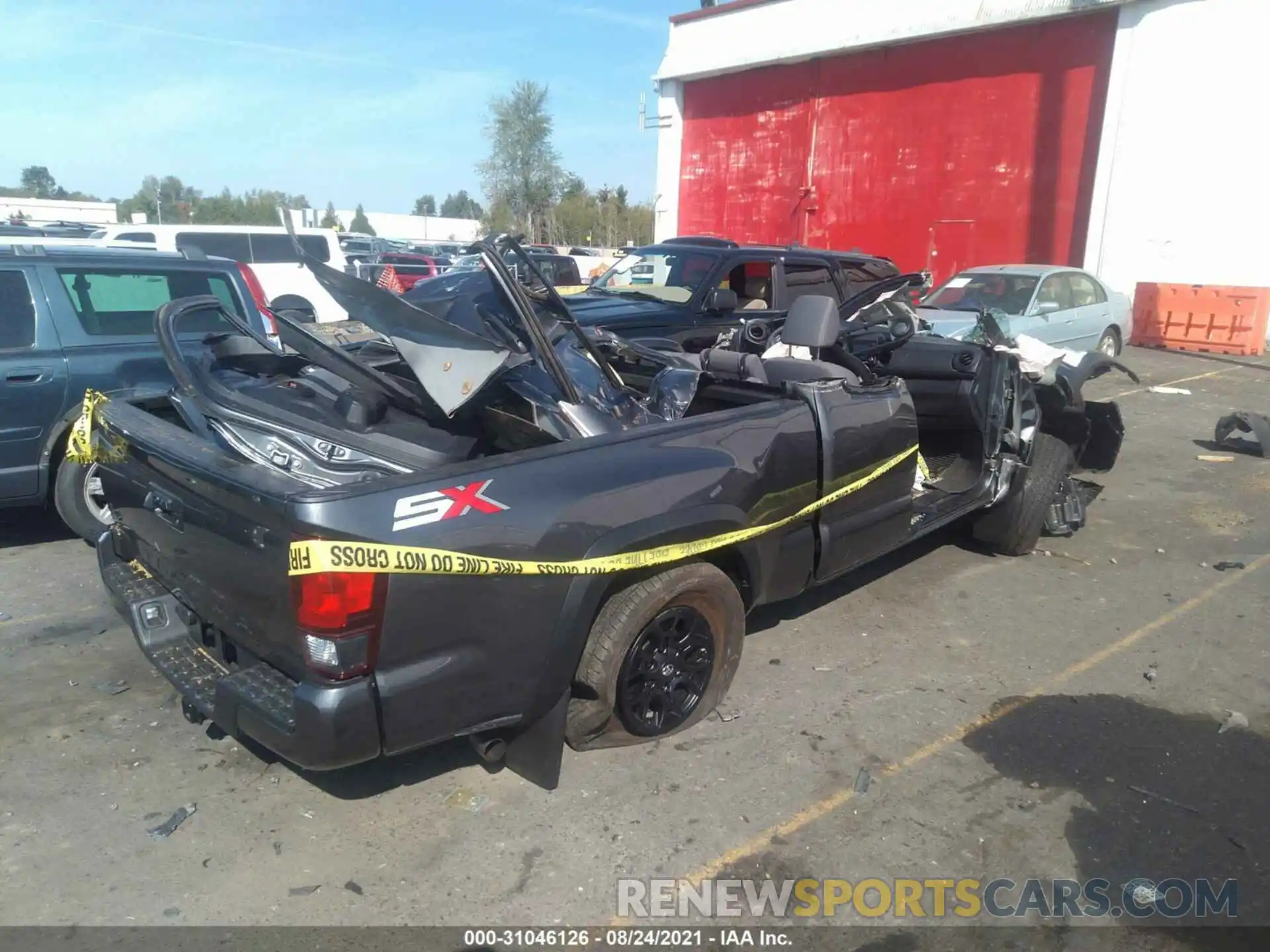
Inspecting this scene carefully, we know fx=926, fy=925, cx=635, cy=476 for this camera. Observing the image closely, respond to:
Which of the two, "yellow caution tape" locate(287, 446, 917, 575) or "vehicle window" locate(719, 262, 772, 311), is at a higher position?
"vehicle window" locate(719, 262, 772, 311)

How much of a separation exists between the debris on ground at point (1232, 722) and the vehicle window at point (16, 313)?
6.38 metres

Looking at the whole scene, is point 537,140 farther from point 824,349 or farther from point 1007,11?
point 824,349

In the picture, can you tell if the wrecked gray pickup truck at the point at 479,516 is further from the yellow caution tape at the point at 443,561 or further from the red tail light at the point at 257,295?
the red tail light at the point at 257,295

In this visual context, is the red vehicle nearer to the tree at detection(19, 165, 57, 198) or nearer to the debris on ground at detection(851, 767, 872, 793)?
the debris on ground at detection(851, 767, 872, 793)

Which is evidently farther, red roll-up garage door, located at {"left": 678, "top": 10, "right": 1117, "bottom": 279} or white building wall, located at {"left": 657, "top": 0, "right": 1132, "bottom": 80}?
white building wall, located at {"left": 657, "top": 0, "right": 1132, "bottom": 80}

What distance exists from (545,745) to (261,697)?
89 centimetres

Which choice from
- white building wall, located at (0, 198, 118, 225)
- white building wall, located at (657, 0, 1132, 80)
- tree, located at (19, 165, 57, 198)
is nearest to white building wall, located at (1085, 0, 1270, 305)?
white building wall, located at (657, 0, 1132, 80)

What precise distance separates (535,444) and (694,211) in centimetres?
2282

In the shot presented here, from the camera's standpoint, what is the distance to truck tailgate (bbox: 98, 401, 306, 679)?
262cm

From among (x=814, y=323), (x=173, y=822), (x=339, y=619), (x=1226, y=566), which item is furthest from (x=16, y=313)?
(x=1226, y=566)

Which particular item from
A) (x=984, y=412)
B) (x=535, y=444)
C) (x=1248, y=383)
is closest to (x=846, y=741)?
(x=535, y=444)

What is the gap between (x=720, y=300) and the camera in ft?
24.9

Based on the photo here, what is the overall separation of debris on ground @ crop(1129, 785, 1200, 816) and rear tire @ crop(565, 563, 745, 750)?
1516mm

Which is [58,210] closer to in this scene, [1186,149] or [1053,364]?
[1186,149]
